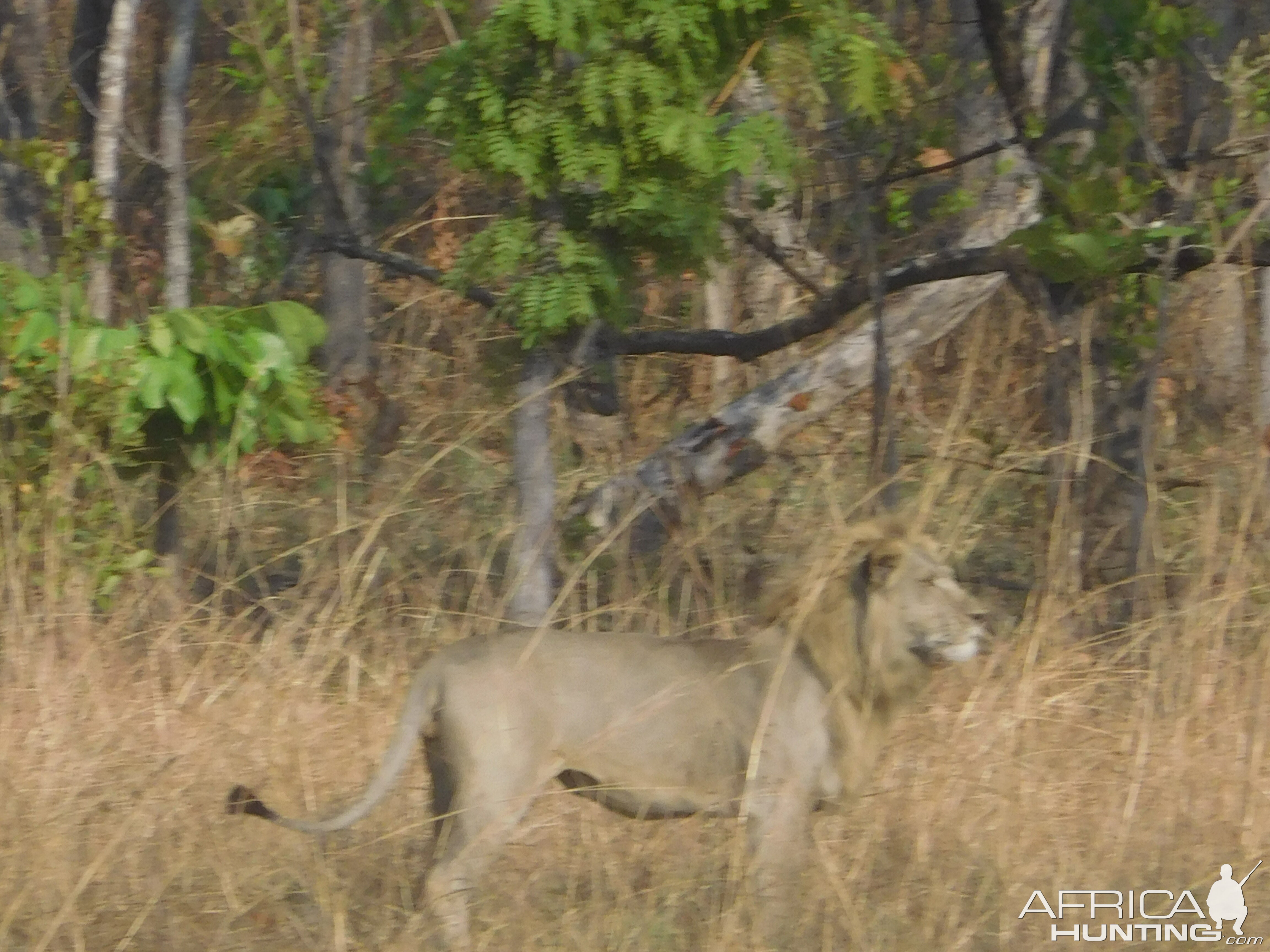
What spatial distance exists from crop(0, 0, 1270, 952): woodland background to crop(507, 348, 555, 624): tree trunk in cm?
2

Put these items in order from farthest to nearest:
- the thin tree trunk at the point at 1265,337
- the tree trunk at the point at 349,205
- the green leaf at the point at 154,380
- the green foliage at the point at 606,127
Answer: the tree trunk at the point at 349,205, the thin tree trunk at the point at 1265,337, the green leaf at the point at 154,380, the green foliage at the point at 606,127

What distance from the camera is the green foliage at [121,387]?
17.1 ft

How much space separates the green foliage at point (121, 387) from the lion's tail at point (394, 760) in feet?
5.58

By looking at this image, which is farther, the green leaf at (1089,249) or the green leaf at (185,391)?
the green leaf at (185,391)

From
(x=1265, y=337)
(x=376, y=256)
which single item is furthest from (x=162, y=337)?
(x=1265, y=337)

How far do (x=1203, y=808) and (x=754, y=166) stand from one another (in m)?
2.37

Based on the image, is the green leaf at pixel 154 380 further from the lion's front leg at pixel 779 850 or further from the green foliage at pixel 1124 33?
the green foliage at pixel 1124 33

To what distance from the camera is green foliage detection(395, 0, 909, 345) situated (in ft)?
15.7

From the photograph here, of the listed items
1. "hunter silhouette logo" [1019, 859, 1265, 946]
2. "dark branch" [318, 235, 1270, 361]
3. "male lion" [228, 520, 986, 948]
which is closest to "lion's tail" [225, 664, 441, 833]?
"male lion" [228, 520, 986, 948]

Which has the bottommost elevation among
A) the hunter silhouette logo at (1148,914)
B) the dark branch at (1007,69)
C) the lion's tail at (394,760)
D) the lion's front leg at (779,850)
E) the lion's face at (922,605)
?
the hunter silhouette logo at (1148,914)

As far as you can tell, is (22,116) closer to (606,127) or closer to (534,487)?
(534,487)

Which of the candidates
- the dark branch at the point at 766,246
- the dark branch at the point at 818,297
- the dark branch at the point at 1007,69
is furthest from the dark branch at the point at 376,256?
the dark branch at the point at 1007,69

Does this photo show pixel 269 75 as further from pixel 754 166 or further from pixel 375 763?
pixel 375 763

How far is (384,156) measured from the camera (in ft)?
22.1
